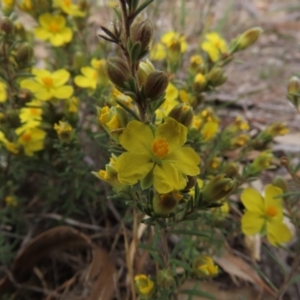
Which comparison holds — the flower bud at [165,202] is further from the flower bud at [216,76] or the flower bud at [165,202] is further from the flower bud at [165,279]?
the flower bud at [216,76]

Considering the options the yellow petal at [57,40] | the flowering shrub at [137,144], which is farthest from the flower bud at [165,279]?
the yellow petal at [57,40]

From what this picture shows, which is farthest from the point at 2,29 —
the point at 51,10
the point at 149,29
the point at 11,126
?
the point at 149,29

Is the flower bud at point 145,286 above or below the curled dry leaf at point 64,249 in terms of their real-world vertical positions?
above

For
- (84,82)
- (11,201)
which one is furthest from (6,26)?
(11,201)

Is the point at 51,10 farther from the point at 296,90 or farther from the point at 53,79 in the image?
the point at 296,90

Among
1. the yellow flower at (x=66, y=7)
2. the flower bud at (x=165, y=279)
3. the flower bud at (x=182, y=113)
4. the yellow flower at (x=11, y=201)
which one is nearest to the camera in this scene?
the flower bud at (x=182, y=113)

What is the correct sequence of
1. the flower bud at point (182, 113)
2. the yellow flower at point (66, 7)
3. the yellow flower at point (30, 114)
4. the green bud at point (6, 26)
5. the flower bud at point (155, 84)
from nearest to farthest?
the flower bud at point (155, 84) < the flower bud at point (182, 113) < the green bud at point (6, 26) < the yellow flower at point (30, 114) < the yellow flower at point (66, 7)

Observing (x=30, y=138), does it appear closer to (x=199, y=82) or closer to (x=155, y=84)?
(x=199, y=82)
